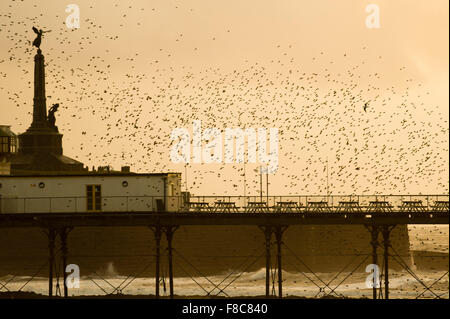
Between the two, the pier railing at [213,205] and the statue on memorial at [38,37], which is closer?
the pier railing at [213,205]

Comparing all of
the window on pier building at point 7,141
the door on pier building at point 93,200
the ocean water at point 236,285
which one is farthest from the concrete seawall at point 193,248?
the door on pier building at point 93,200

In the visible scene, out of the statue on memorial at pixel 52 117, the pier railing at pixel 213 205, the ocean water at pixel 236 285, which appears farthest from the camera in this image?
the statue on memorial at pixel 52 117

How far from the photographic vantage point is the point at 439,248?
193000 millimetres

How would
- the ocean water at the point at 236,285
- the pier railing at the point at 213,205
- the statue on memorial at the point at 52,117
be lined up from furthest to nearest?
the statue on memorial at the point at 52,117
the ocean water at the point at 236,285
the pier railing at the point at 213,205

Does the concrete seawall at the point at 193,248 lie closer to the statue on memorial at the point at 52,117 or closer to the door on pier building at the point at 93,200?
the statue on memorial at the point at 52,117

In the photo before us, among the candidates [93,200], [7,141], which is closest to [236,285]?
[7,141]

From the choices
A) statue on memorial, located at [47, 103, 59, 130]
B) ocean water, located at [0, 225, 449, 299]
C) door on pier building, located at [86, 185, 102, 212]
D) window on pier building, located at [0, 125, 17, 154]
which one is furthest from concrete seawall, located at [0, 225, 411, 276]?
door on pier building, located at [86, 185, 102, 212]

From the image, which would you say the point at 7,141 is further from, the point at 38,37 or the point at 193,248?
the point at 193,248

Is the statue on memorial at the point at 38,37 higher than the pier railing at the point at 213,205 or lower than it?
higher

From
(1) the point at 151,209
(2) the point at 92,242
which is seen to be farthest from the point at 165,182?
(2) the point at 92,242

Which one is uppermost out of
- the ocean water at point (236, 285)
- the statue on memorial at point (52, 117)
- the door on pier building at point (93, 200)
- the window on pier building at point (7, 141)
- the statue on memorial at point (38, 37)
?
the statue on memorial at point (38, 37)

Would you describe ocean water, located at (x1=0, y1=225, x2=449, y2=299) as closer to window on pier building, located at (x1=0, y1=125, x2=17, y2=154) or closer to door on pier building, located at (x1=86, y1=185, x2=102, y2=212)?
window on pier building, located at (x1=0, y1=125, x2=17, y2=154)
